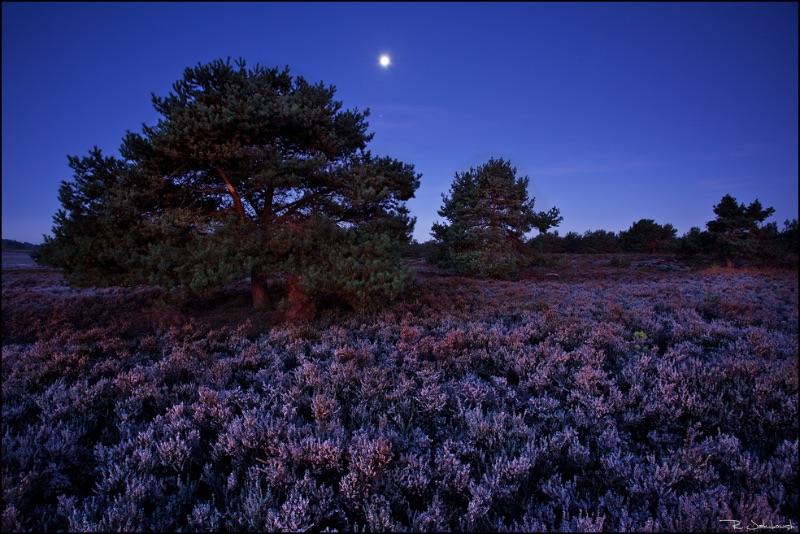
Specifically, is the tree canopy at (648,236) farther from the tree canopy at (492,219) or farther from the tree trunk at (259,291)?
the tree trunk at (259,291)

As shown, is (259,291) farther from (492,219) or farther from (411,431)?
(492,219)

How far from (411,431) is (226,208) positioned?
9.56m

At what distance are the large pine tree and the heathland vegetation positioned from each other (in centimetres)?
7

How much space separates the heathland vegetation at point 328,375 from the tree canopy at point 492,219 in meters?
7.05

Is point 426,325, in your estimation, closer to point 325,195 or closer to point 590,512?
point 325,195

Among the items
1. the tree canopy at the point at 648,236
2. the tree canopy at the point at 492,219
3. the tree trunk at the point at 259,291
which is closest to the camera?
the tree trunk at the point at 259,291

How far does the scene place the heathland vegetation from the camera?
2.73 m

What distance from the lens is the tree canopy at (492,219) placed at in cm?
2050

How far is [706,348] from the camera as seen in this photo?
648cm
